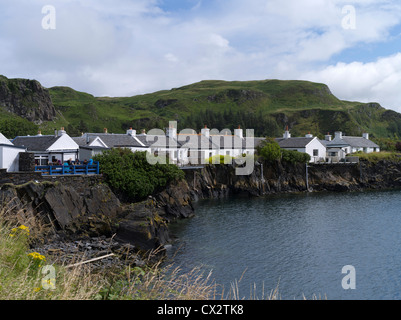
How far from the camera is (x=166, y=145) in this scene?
68.6 m

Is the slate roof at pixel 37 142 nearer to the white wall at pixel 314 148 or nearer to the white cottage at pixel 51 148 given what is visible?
the white cottage at pixel 51 148

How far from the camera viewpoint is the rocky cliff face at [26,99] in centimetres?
14038

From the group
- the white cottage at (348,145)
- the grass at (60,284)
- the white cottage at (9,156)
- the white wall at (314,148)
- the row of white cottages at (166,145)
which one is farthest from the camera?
the white cottage at (348,145)

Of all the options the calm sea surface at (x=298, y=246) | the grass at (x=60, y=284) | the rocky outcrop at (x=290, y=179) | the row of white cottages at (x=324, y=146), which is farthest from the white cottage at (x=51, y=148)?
the row of white cottages at (x=324, y=146)

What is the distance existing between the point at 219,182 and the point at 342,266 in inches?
1760

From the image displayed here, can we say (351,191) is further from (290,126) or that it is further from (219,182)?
(290,126)

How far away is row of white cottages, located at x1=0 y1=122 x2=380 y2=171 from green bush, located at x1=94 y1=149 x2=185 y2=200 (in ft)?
16.6

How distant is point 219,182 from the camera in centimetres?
7219

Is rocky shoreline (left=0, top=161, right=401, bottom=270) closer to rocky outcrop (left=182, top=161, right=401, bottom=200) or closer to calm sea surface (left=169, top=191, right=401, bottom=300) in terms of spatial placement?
calm sea surface (left=169, top=191, right=401, bottom=300)

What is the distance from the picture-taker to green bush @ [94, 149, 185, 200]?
43.8 metres

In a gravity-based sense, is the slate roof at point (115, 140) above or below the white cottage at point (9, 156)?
above

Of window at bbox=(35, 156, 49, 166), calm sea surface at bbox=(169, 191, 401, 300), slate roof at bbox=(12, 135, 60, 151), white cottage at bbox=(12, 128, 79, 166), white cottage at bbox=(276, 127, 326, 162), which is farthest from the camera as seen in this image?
white cottage at bbox=(276, 127, 326, 162)

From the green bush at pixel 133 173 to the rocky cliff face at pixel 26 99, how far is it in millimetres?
109206

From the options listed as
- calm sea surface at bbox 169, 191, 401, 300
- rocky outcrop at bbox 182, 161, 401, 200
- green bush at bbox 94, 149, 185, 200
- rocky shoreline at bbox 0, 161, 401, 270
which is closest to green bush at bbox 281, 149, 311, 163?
rocky outcrop at bbox 182, 161, 401, 200
